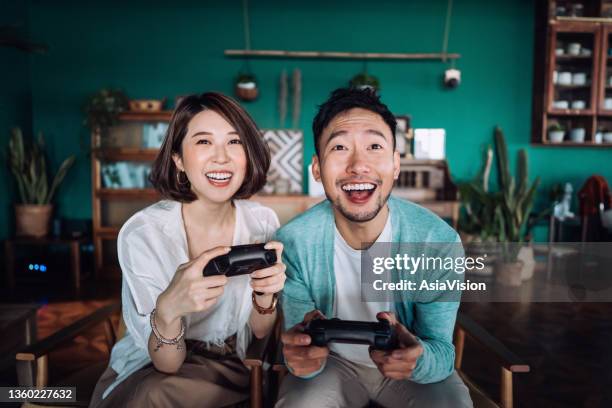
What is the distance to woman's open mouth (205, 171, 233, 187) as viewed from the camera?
76 centimetres

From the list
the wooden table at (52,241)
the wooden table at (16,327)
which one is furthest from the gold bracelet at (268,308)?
the wooden table at (52,241)

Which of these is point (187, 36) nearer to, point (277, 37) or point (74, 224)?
point (277, 37)

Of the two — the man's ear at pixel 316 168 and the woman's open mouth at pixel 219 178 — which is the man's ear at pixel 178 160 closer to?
the woman's open mouth at pixel 219 178

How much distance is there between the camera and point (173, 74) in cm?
411

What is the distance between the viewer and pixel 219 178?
76cm

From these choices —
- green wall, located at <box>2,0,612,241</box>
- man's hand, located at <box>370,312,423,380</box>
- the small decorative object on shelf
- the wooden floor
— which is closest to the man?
man's hand, located at <box>370,312,423,380</box>

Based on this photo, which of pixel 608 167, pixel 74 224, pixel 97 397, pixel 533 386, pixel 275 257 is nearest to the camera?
pixel 275 257

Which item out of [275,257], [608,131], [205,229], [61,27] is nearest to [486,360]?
[205,229]

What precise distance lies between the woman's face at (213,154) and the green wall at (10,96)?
3535 mm

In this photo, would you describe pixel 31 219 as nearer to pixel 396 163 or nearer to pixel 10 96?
pixel 10 96

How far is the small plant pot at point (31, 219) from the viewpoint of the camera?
3.65 m

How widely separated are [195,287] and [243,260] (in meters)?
0.10

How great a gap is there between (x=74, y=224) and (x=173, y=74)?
1682mm

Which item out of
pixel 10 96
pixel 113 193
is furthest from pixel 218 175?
pixel 10 96
